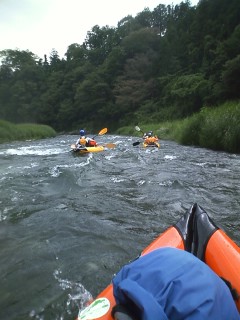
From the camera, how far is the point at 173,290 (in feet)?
4.11

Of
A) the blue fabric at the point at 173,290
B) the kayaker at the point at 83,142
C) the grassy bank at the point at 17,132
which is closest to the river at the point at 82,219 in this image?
the blue fabric at the point at 173,290

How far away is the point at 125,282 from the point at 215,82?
18743 millimetres

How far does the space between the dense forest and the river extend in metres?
11.3

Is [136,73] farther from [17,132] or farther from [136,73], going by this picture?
[17,132]

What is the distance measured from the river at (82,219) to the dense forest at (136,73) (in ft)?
37.0

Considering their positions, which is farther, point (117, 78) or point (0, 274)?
point (117, 78)

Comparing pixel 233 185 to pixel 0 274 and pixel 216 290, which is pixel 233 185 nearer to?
pixel 0 274

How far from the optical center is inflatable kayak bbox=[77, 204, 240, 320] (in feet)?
6.02

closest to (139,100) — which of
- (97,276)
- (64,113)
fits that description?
(64,113)

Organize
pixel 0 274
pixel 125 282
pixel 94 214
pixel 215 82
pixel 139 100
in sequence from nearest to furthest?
pixel 125 282
pixel 0 274
pixel 94 214
pixel 215 82
pixel 139 100

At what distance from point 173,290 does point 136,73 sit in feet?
111

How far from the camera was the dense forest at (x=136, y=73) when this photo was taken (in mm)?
20766

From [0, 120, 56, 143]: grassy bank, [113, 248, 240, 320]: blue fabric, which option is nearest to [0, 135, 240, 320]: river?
[113, 248, 240, 320]: blue fabric

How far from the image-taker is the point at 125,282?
1.34 m
